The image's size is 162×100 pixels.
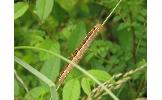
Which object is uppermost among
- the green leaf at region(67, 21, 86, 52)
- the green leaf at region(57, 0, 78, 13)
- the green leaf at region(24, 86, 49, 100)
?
the green leaf at region(57, 0, 78, 13)

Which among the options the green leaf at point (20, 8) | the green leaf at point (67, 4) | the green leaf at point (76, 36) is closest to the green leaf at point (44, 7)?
the green leaf at point (20, 8)

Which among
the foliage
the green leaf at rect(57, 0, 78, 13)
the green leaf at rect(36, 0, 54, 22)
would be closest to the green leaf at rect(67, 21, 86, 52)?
the foliage

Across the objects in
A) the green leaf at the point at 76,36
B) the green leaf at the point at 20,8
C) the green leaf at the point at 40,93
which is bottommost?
the green leaf at the point at 40,93

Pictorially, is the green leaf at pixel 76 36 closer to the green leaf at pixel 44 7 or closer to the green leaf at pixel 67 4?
the green leaf at pixel 67 4

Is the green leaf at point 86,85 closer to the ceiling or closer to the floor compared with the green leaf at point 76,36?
closer to the floor

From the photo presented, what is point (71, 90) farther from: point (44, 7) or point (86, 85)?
point (44, 7)

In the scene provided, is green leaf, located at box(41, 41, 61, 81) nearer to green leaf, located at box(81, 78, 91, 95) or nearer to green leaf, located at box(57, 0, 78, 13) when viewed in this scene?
green leaf, located at box(81, 78, 91, 95)
